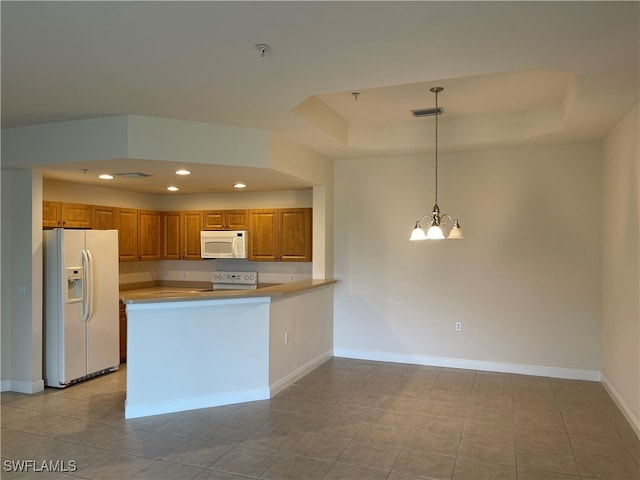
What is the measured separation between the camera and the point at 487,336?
17.7 feet

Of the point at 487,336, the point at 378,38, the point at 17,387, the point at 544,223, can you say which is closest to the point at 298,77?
the point at 378,38

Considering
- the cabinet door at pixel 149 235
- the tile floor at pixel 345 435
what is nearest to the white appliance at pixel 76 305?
the tile floor at pixel 345 435

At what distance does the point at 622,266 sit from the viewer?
4082mm

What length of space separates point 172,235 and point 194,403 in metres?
3.31

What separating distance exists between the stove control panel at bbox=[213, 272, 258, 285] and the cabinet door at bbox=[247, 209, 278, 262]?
33 cm

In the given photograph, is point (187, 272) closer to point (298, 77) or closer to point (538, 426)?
point (298, 77)

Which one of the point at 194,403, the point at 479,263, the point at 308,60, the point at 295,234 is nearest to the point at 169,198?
the point at 295,234

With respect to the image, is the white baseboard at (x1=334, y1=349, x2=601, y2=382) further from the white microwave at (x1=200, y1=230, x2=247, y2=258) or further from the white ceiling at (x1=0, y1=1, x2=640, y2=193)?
the white ceiling at (x1=0, y1=1, x2=640, y2=193)

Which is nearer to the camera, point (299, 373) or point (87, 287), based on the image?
point (87, 287)

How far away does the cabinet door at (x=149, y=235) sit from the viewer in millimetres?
6512

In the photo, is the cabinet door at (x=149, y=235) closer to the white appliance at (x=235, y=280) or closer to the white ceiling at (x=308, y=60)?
the white appliance at (x=235, y=280)

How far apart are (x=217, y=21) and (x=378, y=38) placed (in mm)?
883

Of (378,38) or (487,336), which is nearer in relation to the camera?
(378,38)

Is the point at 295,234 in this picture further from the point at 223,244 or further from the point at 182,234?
the point at 182,234
